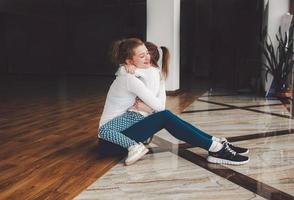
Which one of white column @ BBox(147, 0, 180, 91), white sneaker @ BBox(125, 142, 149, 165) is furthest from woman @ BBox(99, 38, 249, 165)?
white column @ BBox(147, 0, 180, 91)

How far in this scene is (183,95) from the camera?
23.3 ft

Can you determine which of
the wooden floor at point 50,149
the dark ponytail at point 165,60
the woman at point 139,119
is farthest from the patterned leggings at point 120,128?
the dark ponytail at point 165,60

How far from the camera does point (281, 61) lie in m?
6.48

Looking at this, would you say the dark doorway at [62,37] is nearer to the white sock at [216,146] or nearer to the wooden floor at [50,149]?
the wooden floor at [50,149]

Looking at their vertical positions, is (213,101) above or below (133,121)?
below

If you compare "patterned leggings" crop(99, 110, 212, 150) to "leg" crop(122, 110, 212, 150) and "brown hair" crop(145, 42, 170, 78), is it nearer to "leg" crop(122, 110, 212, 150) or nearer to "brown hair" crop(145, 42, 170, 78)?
"leg" crop(122, 110, 212, 150)

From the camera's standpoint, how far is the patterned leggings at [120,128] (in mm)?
2686

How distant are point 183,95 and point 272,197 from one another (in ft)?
16.7

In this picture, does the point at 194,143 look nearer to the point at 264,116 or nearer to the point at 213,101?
the point at 264,116

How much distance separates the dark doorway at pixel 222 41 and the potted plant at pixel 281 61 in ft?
2.85

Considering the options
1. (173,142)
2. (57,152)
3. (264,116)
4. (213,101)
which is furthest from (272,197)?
(213,101)

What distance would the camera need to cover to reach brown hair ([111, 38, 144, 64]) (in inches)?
106

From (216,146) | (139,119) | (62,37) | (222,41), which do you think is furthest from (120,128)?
(62,37)

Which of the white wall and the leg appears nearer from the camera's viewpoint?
the leg
